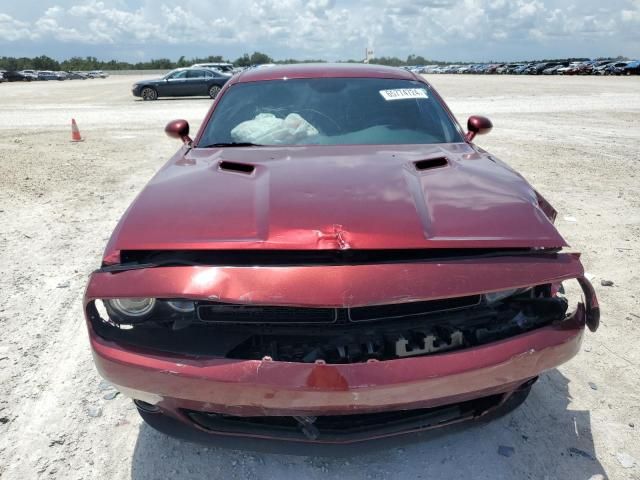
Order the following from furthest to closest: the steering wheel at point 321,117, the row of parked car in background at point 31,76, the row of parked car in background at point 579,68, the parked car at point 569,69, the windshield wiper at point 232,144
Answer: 1. the row of parked car in background at point 31,76
2. the parked car at point 569,69
3. the row of parked car in background at point 579,68
4. the steering wheel at point 321,117
5. the windshield wiper at point 232,144

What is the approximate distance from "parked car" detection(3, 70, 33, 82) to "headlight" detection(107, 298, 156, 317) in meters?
64.9

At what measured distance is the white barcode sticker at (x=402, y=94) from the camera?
3.37 m

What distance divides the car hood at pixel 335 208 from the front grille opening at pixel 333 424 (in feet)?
2.14

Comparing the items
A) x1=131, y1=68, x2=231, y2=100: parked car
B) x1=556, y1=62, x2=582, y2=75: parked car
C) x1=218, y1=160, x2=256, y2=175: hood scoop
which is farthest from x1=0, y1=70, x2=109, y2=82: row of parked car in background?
x1=218, y1=160, x2=256, y2=175: hood scoop

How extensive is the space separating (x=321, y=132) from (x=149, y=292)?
67.5 inches

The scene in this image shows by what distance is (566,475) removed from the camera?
211cm

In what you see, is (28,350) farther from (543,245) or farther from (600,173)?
(600,173)

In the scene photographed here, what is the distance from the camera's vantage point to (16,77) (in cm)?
5691

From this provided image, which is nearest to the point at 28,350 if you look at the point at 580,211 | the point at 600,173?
the point at 580,211

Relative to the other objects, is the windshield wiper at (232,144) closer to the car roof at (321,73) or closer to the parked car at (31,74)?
the car roof at (321,73)

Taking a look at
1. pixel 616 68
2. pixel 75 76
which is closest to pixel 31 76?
pixel 75 76

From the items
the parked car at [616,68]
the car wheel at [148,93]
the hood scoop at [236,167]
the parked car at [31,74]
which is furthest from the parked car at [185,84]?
the parked car at [31,74]

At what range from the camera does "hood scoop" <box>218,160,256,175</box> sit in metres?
2.44

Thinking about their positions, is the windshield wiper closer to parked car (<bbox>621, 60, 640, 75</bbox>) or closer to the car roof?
Result: the car roof
